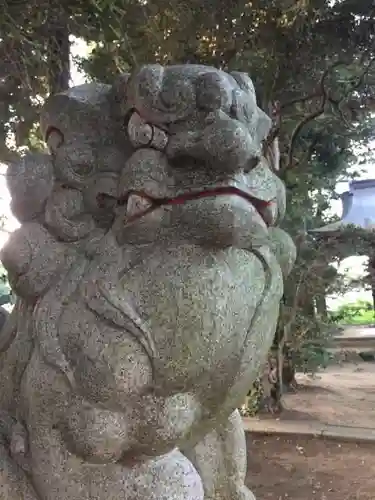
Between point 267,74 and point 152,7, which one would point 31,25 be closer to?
point 152,7

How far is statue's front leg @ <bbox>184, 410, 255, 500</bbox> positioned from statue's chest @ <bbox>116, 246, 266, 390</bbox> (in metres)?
0.24

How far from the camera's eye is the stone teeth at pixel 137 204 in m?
0.93

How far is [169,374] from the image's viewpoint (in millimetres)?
918

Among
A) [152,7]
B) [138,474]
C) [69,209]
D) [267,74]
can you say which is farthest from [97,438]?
[267,74]

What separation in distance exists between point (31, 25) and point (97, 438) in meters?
1.60

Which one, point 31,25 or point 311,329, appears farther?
Result: point 311,329

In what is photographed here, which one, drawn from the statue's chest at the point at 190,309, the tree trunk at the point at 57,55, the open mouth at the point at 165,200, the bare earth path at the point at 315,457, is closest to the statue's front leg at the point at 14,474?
the statue's chest at the point at 190,309

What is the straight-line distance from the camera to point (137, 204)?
3.04 ft

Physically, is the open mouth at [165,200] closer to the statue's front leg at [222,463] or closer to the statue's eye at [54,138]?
the statue's eye at [54,138]

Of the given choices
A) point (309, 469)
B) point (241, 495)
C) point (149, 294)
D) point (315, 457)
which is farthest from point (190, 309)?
point (315, 457)

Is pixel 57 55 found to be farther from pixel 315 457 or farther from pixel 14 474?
pixel 315 457

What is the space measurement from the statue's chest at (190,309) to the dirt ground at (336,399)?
3.22m

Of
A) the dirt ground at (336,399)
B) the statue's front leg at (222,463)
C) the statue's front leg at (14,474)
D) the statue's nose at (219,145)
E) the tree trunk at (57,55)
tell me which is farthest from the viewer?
the dirt ground at (336,399)

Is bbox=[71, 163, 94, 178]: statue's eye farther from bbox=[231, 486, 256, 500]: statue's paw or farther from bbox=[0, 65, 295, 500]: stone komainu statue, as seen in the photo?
bbox=[231, 486, 256, 500]: statue's paw
